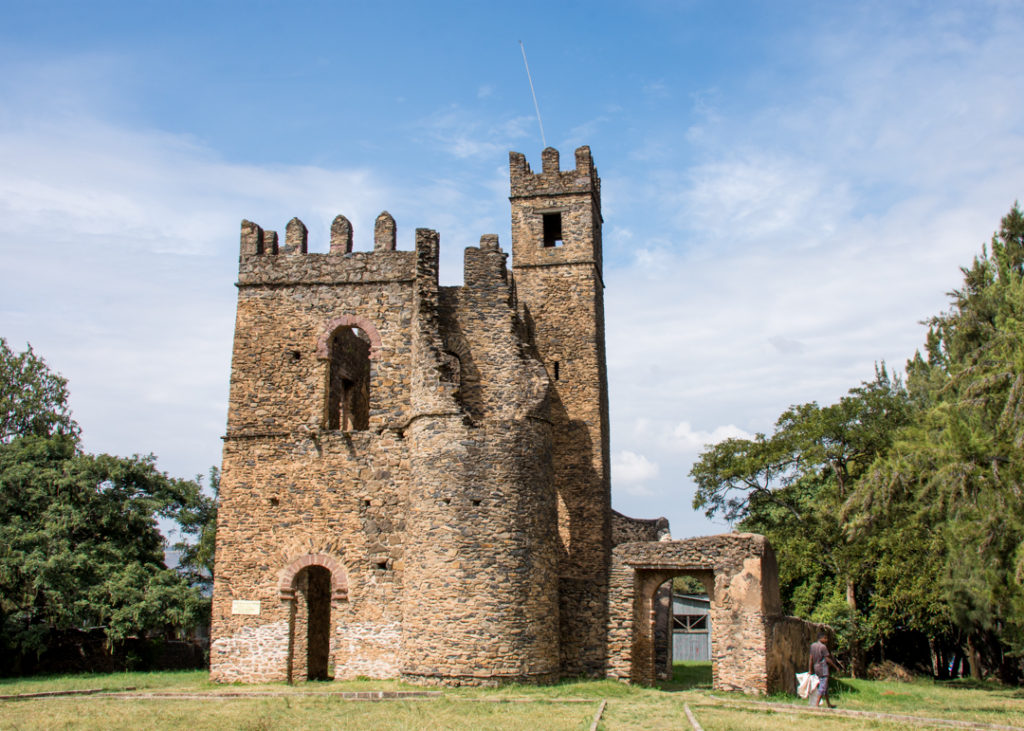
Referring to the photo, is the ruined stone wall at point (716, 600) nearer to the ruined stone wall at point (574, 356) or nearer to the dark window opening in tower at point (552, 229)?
the ruined stone wall at point (574, 356)

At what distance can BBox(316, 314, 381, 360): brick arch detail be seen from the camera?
65.3 ft

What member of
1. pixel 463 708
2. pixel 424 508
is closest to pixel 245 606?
pixel 424 508

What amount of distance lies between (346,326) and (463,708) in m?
9.44

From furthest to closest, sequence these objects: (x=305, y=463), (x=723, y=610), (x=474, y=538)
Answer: (x=305, y=463)
(x=723, y=610)
(x=474, y=538)

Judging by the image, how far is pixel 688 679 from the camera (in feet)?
75.3

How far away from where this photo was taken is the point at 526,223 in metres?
23.8

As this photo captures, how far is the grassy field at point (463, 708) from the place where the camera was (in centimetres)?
1219

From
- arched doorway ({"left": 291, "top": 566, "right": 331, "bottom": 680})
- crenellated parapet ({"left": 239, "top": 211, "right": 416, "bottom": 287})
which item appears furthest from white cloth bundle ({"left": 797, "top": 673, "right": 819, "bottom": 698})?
crenellated parapet ({"left": 239, "top": 211, "right": 416, "bottom": 287})

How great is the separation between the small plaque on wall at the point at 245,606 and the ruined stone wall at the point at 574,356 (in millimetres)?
6624

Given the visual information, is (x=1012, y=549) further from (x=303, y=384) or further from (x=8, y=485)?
(x=8, y=485)

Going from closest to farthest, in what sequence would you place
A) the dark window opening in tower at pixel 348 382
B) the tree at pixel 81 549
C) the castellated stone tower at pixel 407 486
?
the castellated stone tower at pixel 407 486
the dark window opening in tower at pixel 348 382
the tree at pixel 81 549

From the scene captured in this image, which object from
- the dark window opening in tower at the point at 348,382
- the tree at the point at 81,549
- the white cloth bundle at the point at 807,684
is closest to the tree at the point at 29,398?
the tree at the point at 81,549

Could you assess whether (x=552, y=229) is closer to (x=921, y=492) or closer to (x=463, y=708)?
(x=921, y=492)

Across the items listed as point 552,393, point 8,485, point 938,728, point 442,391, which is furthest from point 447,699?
point 8,485
